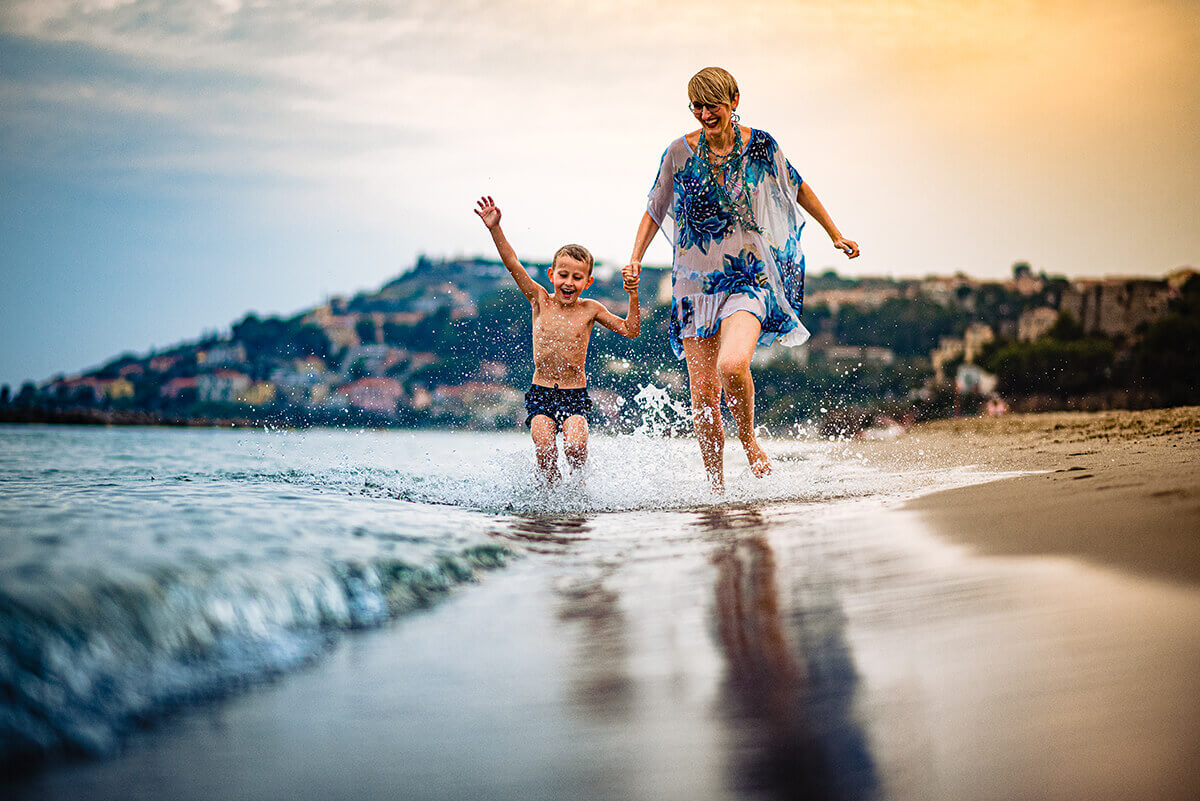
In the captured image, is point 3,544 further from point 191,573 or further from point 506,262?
point 506,262

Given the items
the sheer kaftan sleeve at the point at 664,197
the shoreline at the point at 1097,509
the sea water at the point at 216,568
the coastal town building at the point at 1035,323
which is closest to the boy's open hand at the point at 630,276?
the sheer kaftan sleeve at the point at 664,197

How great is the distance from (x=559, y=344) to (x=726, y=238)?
131 centimetres

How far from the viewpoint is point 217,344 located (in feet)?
174

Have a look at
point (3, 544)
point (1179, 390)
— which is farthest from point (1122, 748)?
point (1179, 390)

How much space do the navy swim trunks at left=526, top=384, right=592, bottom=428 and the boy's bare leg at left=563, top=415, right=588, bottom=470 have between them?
7cm

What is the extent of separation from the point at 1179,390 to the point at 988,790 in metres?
35.0

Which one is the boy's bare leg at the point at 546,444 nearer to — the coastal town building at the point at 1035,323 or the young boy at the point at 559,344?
the young boy at the point at 559,344

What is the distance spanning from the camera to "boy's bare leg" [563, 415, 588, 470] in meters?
5.40

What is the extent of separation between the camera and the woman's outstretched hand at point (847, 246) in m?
4.94

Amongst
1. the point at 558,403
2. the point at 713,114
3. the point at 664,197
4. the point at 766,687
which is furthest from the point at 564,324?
the point at 766,687

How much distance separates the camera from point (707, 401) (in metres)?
4.99

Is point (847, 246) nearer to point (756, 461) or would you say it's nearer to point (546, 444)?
point (756, 461)

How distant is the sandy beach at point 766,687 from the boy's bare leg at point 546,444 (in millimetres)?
2658

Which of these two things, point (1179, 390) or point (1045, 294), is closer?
point (1179, 390)
